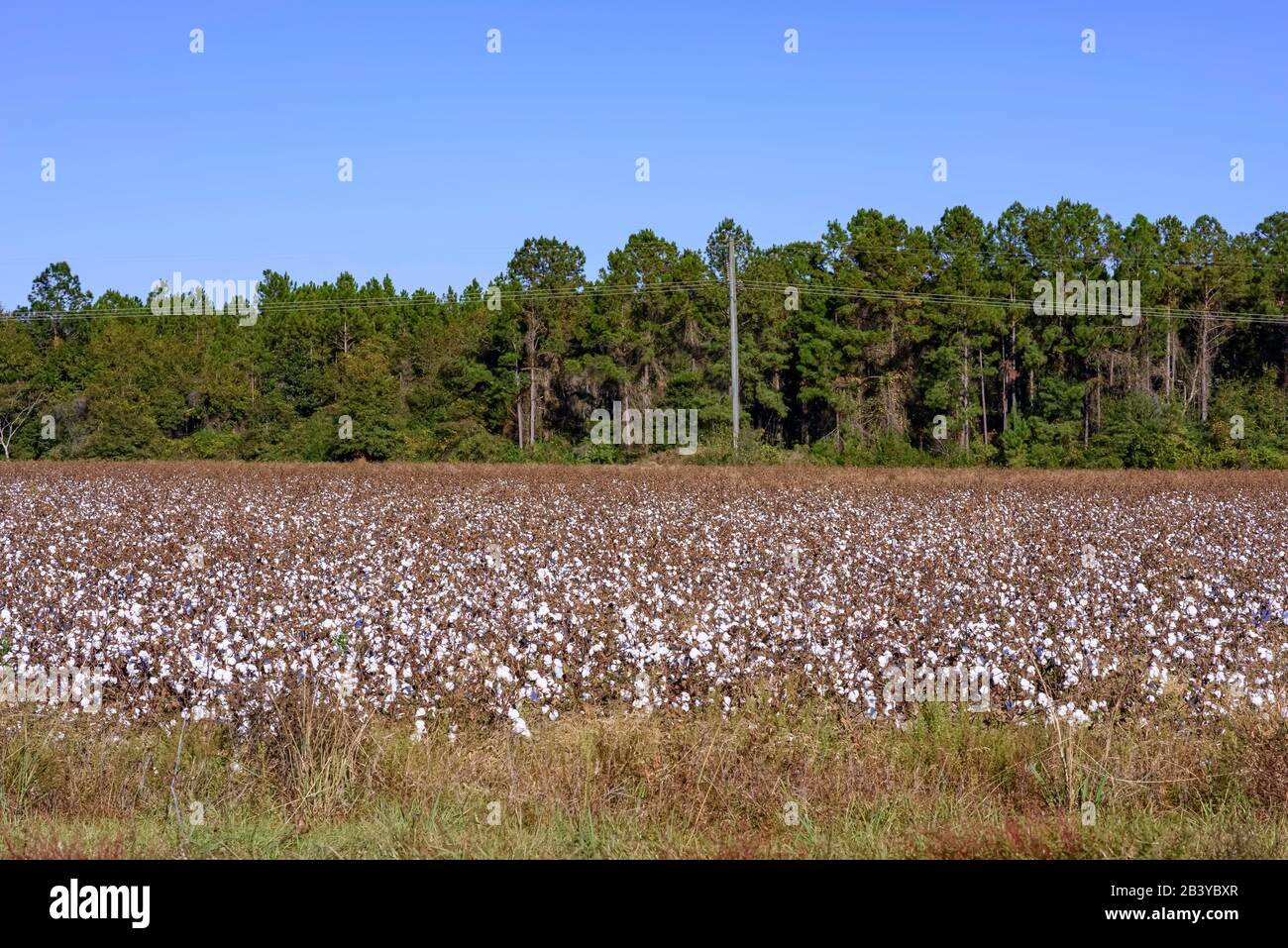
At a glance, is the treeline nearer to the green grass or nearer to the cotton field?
the cotton field

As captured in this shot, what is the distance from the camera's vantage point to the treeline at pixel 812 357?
197ft

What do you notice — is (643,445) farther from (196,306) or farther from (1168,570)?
(196,306)

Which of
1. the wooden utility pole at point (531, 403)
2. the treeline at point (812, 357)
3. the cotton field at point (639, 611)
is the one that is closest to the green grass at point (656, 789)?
the cotton field at point (639, 611)

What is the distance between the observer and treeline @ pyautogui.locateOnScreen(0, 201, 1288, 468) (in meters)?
60.0

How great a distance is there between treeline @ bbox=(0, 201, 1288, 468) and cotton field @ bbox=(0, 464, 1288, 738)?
3893 centimetres

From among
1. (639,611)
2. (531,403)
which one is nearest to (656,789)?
(639,611)

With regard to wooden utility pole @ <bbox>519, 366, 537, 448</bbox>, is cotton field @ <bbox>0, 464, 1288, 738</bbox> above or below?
below

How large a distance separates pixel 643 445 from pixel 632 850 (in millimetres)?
51283

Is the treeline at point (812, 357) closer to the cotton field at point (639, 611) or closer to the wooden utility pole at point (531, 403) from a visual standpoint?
the wooden utility pole at point (531, 403)

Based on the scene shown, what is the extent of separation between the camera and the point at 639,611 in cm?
964

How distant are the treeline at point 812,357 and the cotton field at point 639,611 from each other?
1533 inches

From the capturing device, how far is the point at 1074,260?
61.7 m

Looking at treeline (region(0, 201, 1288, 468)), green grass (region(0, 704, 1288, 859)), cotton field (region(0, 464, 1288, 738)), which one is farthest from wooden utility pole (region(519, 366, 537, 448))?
green grass (region(0, 704, 1288, 859))
